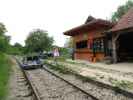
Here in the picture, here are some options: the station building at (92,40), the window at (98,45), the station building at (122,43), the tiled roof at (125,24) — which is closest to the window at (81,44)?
the station building at (92,40)

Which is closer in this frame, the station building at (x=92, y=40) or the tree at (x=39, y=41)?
the station building at (x=92, y=40)

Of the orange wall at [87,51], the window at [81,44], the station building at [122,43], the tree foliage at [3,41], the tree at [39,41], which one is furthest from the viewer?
the tree at [39,41]

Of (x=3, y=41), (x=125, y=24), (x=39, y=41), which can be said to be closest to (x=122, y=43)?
(x=125, y=24)

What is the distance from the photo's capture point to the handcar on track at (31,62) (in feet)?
88.2

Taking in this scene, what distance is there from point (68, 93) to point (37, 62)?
17.0 metres

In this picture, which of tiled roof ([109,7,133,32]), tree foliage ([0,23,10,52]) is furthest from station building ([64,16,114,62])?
tree foliage ([0,23,10,52])

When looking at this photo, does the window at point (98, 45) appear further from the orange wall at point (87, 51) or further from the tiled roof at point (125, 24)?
the tiled roof at point (125, 24)

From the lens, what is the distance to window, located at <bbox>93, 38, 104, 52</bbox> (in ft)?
86.9

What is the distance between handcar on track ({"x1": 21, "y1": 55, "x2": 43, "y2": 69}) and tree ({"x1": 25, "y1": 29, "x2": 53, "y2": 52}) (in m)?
36.3

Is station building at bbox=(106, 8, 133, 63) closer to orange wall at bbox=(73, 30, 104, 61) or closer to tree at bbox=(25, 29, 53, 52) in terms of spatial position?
orange wall at bbox=(73, 30, 104, 61)

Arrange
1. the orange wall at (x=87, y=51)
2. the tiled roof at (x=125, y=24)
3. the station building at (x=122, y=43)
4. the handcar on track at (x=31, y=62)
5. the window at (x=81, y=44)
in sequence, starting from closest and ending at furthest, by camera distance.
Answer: the tiled roof at (x=125, y=24)
the station building at (x=122, y=43)
the handcar on track at (x=31, y=62)
the orange wall at (x=87, y=51)
the window at (x=81, y=44)

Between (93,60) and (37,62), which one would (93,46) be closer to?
(93,60)

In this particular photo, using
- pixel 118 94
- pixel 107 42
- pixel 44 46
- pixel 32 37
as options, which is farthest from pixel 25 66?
pixel 32 37

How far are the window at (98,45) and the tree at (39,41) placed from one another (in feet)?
122
